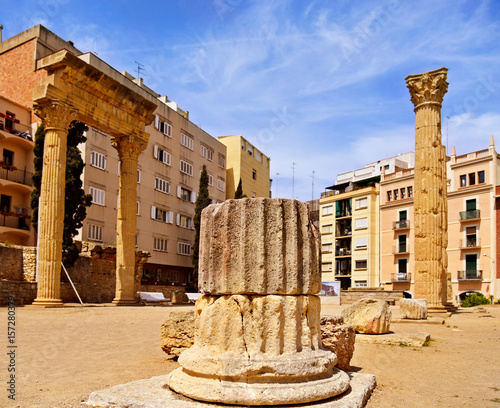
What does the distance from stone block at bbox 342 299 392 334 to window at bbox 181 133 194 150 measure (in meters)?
30.4

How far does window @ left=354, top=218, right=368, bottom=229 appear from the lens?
50.7m

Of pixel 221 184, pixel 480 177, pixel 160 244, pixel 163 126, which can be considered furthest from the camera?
pixel 221 184

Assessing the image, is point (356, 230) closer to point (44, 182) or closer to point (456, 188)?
point (456, 188)

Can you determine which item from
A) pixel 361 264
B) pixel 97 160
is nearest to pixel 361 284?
pixel 361 264

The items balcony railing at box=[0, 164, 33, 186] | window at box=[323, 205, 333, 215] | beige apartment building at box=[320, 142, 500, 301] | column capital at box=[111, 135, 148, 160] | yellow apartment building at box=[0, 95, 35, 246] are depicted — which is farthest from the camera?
window at box=[323, 205, 333, 215]

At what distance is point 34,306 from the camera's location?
16.7 metres

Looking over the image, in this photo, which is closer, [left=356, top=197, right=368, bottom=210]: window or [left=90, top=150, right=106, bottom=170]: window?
[left=90, top=150, right=106, bottom=170]: window

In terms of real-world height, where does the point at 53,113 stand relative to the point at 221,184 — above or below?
below

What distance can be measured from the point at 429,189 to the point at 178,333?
15478 millimetres

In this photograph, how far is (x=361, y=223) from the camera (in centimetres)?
5125

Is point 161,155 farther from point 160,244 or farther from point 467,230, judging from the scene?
point 467,230

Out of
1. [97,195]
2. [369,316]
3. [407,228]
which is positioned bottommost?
[369,316]

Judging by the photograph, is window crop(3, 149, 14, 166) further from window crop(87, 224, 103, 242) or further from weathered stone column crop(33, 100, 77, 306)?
weathered stone column crop(33, 100, 77, 306)

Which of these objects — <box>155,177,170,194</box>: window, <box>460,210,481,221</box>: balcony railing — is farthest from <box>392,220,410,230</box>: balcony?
<box>155,177,170,194</box>: window
